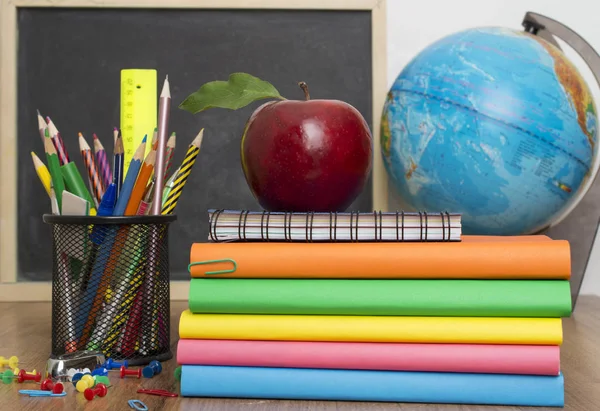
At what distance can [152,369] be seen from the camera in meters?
0.73

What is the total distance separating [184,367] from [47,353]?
0.92ft

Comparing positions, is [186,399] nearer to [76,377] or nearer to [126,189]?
[76,377]

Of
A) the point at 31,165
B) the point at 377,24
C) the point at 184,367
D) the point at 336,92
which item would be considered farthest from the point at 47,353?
the point at 377,24

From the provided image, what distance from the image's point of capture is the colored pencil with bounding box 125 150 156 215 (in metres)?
0.80

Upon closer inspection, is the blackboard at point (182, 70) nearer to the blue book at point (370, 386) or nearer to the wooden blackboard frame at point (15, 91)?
the wooden blackboard frame at point (15, 91)

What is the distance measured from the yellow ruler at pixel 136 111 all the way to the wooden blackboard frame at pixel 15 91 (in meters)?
0.38

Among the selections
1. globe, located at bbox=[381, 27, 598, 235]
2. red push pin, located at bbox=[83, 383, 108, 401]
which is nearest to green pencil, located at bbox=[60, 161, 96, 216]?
red push pin, located at bbox=[83, 383, 108, 401]

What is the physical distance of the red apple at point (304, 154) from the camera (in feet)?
2.35

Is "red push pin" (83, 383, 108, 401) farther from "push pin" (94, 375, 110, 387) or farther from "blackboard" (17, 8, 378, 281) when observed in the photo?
"blackboard" (17, 8, 378, 281)

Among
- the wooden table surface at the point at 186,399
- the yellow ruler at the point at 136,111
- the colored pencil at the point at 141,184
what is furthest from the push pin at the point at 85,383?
the yellow ruler at the point at 136,111

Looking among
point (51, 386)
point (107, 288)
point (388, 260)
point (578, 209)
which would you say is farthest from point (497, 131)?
point (51, 386)

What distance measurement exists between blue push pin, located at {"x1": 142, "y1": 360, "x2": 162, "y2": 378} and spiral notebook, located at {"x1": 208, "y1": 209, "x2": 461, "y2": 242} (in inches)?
6.6

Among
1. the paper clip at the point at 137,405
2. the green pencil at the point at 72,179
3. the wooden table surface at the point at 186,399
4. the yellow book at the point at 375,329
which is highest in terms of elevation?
the green pencil at the point at 72,179

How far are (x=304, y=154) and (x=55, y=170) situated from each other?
31 centimetres
